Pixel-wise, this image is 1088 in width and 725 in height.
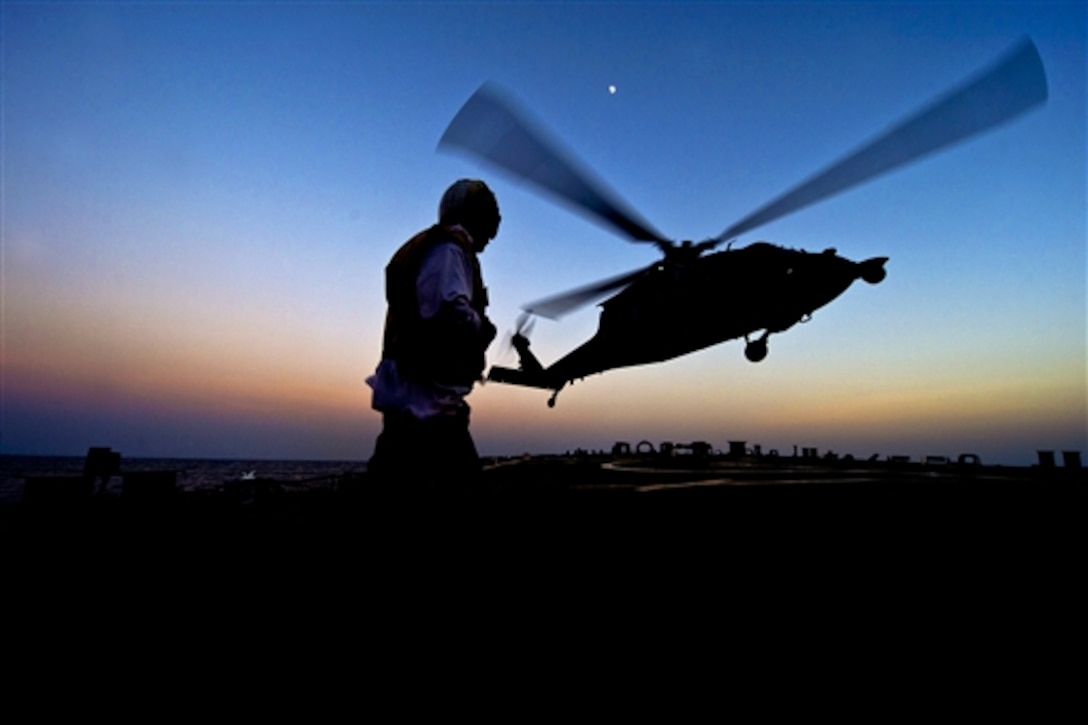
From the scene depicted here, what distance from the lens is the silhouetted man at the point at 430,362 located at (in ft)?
8.29

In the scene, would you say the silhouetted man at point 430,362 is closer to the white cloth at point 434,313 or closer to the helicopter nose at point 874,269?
the white cloth at point 434,313

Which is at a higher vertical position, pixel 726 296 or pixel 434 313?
pixel 726 296

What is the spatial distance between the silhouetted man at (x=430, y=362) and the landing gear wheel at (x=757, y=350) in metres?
10.6

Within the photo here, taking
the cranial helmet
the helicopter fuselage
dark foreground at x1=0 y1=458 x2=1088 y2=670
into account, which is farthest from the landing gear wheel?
the cranial helmet

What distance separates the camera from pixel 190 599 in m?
2.31

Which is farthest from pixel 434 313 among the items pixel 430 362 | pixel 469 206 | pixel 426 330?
pixel 469 206

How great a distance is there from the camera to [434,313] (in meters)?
2.55

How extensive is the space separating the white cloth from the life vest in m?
0.04

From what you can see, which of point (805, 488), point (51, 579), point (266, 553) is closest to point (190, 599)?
point (266, 553)

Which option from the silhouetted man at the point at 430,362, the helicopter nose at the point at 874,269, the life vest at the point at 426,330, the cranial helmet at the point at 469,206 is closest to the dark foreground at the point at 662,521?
the silhouetted man at the point at 430,362

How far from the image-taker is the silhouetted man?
2525 mm

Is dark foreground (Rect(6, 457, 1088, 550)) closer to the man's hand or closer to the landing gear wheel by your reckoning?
the man's hand

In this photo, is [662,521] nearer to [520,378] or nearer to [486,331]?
[486,331]

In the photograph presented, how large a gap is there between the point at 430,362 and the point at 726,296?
32.4 feet
